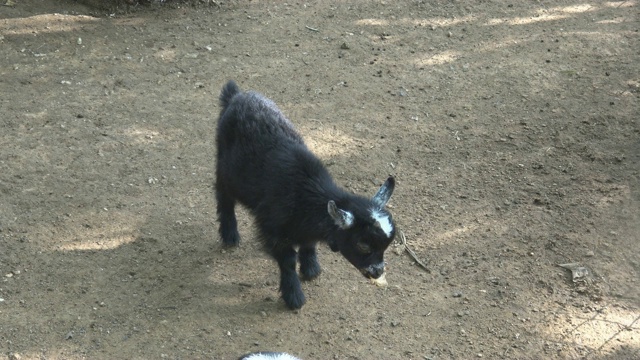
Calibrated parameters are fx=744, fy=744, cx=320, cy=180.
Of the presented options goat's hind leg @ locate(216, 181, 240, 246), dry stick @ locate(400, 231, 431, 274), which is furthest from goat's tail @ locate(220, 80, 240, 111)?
dry stick @ locate(400, 231, 431, 274)

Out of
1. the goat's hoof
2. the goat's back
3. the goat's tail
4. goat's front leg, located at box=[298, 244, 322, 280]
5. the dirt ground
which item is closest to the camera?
the goat's back

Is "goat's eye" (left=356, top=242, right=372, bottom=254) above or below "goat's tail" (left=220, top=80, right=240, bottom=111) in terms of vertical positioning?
below

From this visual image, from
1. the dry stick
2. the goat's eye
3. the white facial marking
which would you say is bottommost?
the dry stick

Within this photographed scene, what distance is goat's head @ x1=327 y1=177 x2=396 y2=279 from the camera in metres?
5.54

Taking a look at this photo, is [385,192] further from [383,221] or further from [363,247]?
[363,247]

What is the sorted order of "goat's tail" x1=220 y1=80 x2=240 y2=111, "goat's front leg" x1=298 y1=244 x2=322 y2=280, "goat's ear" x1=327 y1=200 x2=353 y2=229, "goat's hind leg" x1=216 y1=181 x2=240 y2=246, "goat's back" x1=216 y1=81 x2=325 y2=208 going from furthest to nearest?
"goat's tail" x1=220 y1=80 x2=240 y2=111
"goat's hind leg" x1=216 y1=181 x2=240 y2=246
"goat's front leg" x1=298 y1=244 x2=322 y2=280
"goat's back" x1=216 y1=81 x2=325 y2=208
"goat's ear" x1=327 y1=200 x2=353 y2=229

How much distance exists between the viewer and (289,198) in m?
5.95

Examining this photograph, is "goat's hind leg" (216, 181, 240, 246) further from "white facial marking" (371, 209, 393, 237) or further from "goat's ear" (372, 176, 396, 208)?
"white facial marking" (371, 209, 393, 237)

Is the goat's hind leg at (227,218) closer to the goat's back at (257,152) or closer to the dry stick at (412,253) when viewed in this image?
the goat's back at (257,152)

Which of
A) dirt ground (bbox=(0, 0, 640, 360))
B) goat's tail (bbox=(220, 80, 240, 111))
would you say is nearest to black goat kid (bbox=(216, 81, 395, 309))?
goat's tail (bbox=(220, 80, 240, 111))

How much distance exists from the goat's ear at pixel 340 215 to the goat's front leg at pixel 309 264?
3.21ft

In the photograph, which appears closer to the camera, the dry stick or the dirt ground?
the dirt ground

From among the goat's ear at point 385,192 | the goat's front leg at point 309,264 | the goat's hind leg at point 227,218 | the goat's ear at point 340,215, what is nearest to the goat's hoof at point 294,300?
the goat's front leg at point 309,264

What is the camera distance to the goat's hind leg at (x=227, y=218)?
678cm
